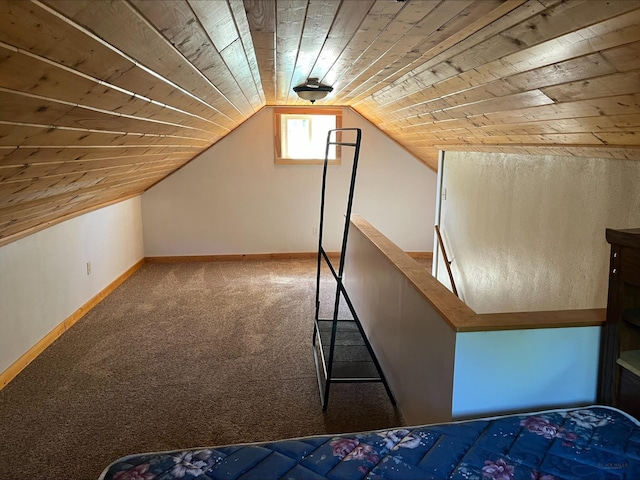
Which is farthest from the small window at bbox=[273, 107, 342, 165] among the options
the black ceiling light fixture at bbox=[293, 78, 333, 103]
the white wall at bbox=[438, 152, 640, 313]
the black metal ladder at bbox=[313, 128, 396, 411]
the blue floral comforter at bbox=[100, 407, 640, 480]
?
the blue floral comforter at bbox=[100, 407, 640, 480]

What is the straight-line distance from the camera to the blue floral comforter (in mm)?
1264

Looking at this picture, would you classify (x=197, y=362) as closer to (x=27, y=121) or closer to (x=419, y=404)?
(x=419, y=404)

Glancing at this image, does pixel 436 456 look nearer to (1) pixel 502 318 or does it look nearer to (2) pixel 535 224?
(1) pixel 502 318

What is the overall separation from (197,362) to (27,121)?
2165 mm

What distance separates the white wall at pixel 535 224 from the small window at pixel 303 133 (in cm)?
179

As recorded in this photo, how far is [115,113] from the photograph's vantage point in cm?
174

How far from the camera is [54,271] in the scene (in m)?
3.52

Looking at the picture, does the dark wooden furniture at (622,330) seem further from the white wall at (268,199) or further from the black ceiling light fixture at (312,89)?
the white wall at (268,199)

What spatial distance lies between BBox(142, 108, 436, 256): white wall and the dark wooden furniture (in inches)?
173

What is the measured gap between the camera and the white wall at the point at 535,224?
7.89 ft

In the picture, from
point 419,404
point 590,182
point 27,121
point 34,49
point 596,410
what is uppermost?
point 34,49

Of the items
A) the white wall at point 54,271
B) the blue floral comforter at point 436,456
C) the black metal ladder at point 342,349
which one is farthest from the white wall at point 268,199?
the blue floral comforter at point 436,456

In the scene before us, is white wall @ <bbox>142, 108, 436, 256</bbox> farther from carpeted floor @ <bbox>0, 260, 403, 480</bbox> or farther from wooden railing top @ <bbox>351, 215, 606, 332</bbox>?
wooden railing top @ <bbox>351, 215, 606, 332</bbox>

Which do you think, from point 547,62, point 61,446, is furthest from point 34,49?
point 61,446
